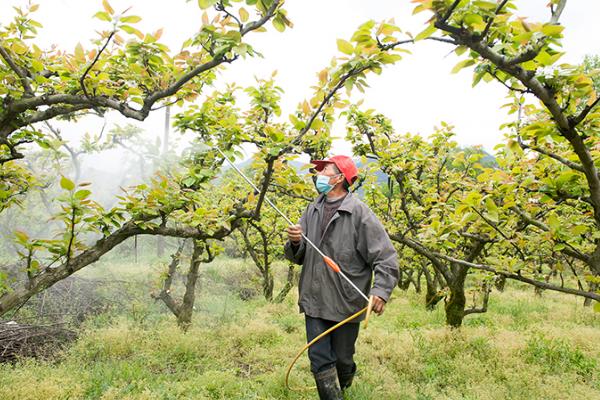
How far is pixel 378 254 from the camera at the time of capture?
2990 mm

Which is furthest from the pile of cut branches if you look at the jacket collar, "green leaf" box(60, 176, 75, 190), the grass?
the jacket collar

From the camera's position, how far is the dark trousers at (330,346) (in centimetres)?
301

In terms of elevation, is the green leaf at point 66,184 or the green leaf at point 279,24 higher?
the green leaf at point 279,24

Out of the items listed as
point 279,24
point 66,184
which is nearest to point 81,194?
point 66,184

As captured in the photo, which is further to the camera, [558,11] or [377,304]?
[377,304]

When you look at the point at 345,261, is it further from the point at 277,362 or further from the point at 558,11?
the point at 277,362

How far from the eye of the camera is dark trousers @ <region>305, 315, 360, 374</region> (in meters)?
3.01

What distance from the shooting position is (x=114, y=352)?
5.54 m

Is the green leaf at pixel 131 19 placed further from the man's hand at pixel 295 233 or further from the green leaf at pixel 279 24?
the man's hand at pixel 295 233

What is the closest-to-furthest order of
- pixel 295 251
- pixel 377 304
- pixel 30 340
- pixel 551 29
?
1. pixel 551 29
2. pixel 377 304
3. pixel 295 251
4. pixel 30 340

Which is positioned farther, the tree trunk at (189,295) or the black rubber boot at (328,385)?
the tree trunk at (189,295)

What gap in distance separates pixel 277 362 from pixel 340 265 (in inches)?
115

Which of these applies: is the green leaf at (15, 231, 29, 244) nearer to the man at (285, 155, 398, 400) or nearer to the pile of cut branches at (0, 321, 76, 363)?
the man at (285, 155, 398, 400)

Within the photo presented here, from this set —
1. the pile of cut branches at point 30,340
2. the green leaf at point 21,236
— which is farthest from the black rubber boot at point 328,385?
the pile of cut branches at point 30,340
